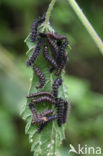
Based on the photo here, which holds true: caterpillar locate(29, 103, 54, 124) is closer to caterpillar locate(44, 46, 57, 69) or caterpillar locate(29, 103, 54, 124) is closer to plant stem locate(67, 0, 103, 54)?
caterpillar locate(44, 46, 57, 69)

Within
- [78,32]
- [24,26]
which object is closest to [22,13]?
[24,26]

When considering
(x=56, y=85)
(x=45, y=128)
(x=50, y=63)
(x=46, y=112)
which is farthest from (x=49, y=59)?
(x=45, y=128)

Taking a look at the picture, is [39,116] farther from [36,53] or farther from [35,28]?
[35,28]

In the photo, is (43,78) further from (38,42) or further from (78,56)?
(78,56)

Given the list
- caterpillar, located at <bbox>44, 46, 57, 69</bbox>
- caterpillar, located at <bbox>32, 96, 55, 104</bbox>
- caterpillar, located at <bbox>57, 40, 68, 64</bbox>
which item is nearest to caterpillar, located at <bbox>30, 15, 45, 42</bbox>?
caterpillar, located at <bbox>44, 46, 57, 69</bbox>

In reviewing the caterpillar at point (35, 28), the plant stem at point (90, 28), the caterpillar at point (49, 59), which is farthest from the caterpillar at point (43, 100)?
the plant stem at point (90, 28)

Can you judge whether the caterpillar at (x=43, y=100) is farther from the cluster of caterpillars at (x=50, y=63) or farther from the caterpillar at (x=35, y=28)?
the caterpillar at (x=35, y=28)

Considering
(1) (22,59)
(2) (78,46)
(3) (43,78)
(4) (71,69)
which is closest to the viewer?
(3) (43,78)

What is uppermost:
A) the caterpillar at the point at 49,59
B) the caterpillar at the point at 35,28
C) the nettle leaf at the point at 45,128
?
the caterpillar at the point at 35,28
